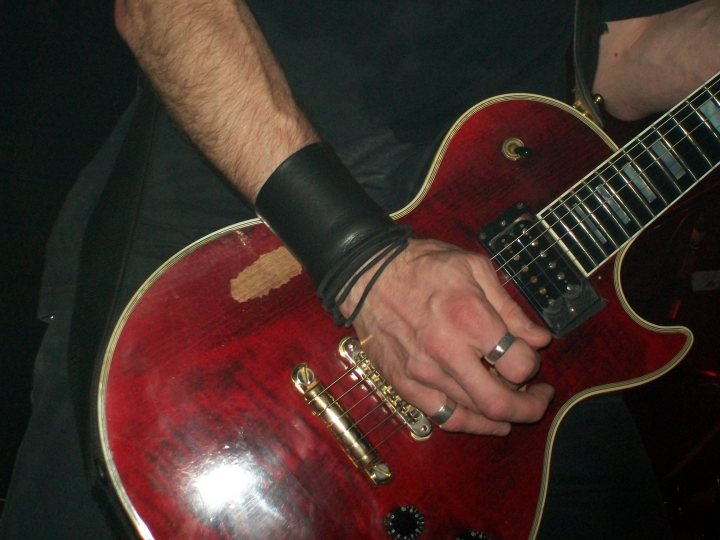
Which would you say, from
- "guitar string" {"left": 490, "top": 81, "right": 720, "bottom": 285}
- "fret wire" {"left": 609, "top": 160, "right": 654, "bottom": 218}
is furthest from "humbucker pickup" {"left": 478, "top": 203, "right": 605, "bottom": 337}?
"fret wire" {"left": 609, "top": 160, "right": 654, "bottom": 218}

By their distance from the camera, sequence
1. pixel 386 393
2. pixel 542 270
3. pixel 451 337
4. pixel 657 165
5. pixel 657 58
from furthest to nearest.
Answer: pixel 657 58 → pixel 657 165 → pixel 542 270 → pixel 386 393 → pixel 451 337

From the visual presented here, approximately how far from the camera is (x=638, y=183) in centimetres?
127

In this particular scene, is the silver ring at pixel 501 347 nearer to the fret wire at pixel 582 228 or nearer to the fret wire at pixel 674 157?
the fret wire at pixel 582 228

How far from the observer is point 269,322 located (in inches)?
40.1

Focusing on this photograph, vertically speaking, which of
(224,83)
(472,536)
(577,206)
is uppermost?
(224,83)

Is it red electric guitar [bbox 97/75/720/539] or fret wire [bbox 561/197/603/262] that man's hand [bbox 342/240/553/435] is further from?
fret wire [bbox 561/197/603/262]

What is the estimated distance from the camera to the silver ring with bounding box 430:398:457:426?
3.18ft

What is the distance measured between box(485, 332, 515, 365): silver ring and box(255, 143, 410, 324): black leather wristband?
27 centimetres

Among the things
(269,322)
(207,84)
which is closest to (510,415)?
(269,322)

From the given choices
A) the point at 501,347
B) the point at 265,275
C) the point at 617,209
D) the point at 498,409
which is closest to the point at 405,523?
the point at 498,409

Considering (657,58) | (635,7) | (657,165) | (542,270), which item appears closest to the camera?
(542,270)

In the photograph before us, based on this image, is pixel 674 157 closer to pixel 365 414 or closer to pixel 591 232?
pixel 591 232

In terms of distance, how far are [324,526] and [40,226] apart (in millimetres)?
1217

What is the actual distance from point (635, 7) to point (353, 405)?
54.5 inches
